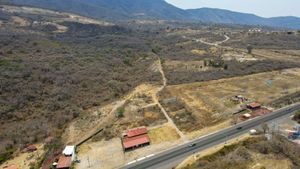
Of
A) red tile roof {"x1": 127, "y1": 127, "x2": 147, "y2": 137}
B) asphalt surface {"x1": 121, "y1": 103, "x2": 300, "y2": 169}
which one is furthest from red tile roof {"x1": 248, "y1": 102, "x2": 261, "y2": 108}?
red tile roof {"x1": 127, "y1": 127, "x2": 147, "y2": 137}

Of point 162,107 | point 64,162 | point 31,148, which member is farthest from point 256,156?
point 31,148

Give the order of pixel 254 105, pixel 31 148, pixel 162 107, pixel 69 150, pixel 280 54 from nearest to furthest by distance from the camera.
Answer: pixel 69 150
pixel 31 148
pixel 254 105
pixel 162 107
pixel 280 54

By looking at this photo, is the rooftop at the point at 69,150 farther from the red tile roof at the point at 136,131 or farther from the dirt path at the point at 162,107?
the dirt path at the point at 162,107

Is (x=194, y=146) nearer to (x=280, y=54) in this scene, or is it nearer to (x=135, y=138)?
(x=135, y=138)

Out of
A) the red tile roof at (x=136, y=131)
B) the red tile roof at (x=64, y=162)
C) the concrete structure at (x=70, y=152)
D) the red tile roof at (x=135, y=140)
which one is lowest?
the red tile roof at (x=64, y=162)

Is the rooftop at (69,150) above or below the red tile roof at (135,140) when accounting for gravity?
below

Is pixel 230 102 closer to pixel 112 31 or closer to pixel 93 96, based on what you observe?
pixel 93 96

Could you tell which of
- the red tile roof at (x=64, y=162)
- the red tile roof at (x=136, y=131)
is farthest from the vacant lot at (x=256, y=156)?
the red tile roof at (x=64, y=162)
